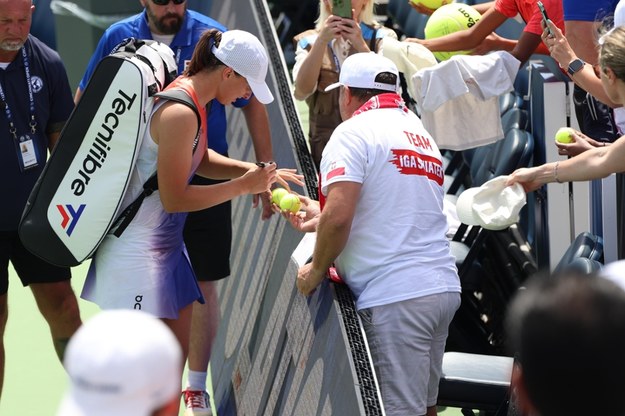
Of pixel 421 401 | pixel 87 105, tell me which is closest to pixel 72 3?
pixel 87 105

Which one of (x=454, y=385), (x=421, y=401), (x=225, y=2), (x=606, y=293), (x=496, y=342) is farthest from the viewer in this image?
(x=225, y=2)

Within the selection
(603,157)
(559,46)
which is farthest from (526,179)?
(559,46)

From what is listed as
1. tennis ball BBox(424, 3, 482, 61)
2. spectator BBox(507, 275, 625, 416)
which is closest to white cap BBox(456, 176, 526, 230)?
tennis ball BBox(424, 3, 482, 61)

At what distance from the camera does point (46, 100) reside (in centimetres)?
504

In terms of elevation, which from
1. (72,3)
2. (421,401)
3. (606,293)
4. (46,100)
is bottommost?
(72,3)

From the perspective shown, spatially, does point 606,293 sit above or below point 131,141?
above

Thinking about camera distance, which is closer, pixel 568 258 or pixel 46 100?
pixel 568 258

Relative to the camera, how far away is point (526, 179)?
14.6 feet

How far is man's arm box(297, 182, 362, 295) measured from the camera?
3.85 meters

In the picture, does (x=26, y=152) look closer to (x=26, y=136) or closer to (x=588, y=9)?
(x=26, y=136)

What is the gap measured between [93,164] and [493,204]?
1591 mm

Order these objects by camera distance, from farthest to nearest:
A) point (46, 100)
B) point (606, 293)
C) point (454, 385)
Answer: point (46, 100) → point (454, 385) → point (606, 293)

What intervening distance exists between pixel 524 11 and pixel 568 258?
5.81ft

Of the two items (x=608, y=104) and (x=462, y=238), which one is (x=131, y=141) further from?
(x=462, y=238)
